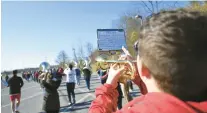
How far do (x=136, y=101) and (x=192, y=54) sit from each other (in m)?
0.24

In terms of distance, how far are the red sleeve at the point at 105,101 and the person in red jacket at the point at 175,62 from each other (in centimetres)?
33

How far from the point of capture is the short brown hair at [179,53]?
1.12 meters

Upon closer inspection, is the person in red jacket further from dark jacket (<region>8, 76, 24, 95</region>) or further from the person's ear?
dark jacket (<region>8, 76, 24, 95</region>)

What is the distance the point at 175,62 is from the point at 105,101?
50 centimetres

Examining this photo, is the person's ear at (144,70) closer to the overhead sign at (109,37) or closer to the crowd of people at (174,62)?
the crowd of people at (174,62)

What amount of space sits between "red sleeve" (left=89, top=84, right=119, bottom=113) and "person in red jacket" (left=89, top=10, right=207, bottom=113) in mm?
327

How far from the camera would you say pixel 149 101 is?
1.14 metres

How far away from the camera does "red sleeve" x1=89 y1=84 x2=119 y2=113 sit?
1526mm

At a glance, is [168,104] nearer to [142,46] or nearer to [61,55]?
[142,46]

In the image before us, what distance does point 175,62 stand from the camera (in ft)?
3.71

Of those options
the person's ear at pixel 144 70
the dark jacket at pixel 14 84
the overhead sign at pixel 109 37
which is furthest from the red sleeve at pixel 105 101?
the dark jacket at pixel 14 84

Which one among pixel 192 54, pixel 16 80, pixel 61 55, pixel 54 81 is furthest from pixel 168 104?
pixel 61 55

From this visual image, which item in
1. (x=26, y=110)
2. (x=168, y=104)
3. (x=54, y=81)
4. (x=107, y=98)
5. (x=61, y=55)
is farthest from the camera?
(x=61, y=55)

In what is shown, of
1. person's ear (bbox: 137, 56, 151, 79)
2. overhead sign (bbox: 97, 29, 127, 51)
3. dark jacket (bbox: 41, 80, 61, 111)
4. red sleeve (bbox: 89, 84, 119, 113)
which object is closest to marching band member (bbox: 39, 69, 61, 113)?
dark jacket (bbox: 41, 80, 61, 111)
